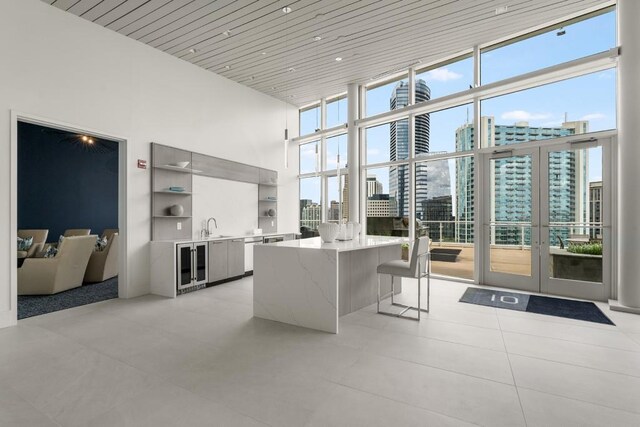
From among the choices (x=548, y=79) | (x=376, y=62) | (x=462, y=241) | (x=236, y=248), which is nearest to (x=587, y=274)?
(x=462, y=241)

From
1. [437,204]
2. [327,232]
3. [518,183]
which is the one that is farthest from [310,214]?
[518,183]

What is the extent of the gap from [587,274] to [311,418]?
15.0ft

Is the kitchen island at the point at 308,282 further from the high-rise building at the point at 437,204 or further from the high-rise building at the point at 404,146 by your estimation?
the high-rise building at the point at 404,146

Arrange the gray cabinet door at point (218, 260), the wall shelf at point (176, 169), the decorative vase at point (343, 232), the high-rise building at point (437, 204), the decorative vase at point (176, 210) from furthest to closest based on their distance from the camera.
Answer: the high-rise building at point (437, 204) → the gray cabinet door at point (218, 260) → the decorative vase at point (176, 210) → the wall shelf at point (176, 169) → the decorative vase at point (343, 232)

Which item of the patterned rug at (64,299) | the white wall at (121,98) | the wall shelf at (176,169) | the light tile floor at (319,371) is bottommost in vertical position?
the patterned rug at (64,299)

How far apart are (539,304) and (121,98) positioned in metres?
6.21

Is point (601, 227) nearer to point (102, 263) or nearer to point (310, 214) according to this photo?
point (310, 214)

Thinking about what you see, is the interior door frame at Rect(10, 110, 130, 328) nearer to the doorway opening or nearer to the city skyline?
the doorway opening

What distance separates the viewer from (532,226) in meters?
4.90

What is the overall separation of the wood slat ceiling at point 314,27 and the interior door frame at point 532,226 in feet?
5.72

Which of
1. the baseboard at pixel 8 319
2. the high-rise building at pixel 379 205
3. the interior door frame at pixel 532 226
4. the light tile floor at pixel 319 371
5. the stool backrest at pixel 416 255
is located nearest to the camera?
the light tile floor at pixel 319 371

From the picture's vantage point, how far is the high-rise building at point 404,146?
604cm

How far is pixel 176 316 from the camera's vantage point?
3740 millimetres

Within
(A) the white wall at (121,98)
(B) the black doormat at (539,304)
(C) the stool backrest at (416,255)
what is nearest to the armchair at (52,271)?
(A) the white wall at (121,98)
